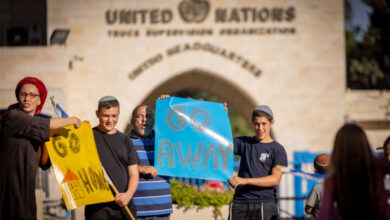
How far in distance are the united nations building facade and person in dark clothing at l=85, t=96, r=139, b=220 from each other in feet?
42.6

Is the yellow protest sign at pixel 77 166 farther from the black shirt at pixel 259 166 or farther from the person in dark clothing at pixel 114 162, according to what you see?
the black shirt at pixel 259 166

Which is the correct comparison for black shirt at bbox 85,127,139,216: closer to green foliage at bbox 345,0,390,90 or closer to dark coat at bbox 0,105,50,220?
dark coat at bbox 0,105,50,220

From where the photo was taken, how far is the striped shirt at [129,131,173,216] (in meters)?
4.96

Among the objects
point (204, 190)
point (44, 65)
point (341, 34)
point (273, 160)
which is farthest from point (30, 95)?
point (341, 34)

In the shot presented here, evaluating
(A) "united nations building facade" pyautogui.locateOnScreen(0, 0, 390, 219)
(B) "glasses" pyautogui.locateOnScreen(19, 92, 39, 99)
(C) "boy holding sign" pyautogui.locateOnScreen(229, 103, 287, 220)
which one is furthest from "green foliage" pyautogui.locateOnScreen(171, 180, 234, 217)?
(A) "united nations building facade" pyautogui.locateOnScreen(0, 0, 390, 219)

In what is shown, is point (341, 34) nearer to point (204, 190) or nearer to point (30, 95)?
point (204, 190)

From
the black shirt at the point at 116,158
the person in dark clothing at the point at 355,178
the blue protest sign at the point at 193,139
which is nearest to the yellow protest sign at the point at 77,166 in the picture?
the black shirt at the point at 116,158

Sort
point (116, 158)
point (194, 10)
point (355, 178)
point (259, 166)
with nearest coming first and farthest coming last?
point (355, 178) → point (116, 158) → point (259, 166) → point (194, 10)

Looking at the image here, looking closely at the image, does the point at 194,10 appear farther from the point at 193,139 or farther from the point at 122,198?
the point at 122,198

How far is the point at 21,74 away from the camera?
15.8m

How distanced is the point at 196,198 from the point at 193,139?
281 cm

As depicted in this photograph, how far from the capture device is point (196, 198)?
8102 mm

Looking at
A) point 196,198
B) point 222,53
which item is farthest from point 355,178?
point 222,53

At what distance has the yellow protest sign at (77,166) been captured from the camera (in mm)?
4586
